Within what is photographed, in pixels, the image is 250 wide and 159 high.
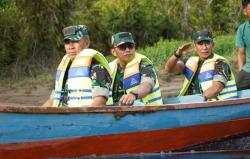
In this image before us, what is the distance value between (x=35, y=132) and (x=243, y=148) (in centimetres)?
257

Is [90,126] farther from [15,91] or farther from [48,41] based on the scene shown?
[48,41]

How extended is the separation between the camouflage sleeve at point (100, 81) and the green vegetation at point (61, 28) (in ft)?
26.5

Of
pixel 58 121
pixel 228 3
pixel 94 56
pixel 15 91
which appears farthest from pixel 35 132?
pixel 228 3

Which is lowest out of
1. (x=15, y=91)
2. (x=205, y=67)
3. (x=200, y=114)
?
(x=15, y=91)

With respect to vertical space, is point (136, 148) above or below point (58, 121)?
below

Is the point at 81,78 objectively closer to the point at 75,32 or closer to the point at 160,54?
the point at 75,32

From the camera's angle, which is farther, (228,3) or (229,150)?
(228,3)

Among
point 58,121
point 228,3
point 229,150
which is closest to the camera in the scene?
point 58,121

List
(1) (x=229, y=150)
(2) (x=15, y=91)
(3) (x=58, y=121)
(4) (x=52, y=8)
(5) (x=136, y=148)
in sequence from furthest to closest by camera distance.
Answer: (4) (x=52, y=8)
(2) (x=15, y=91)
(1) (x=229, y=150)
(5) (x=136, y=148)
(3) (x=58, y=121)

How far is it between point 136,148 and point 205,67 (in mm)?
1235

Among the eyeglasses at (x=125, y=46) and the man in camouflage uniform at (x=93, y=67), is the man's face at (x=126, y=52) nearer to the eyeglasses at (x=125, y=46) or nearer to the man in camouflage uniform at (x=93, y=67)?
the eyeglasses at (x=125, y=46)

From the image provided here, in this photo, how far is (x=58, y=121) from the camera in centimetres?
621

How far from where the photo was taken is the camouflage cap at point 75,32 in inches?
245

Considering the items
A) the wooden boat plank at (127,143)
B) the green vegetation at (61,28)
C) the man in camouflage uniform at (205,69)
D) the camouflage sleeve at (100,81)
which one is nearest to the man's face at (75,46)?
the camouflage sleeve at (100,81)
